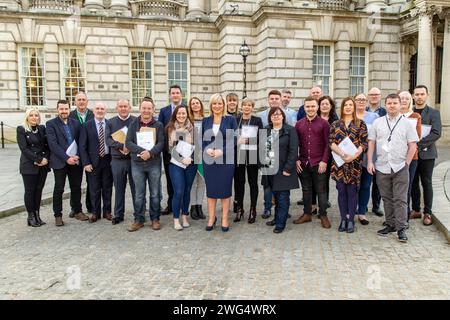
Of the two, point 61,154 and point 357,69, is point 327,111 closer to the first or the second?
point 61,154

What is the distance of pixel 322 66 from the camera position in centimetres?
2253

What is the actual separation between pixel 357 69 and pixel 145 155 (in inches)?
747

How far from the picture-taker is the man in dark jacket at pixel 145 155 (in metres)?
6.98

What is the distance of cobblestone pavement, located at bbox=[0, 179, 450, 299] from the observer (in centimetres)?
448

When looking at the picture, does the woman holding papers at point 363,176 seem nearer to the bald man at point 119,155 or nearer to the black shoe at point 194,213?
the black shoe at point 194,213

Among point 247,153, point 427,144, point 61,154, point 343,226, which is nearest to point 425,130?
point 427,144

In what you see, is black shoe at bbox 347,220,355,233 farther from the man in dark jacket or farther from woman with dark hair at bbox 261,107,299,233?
the man in dark jacket

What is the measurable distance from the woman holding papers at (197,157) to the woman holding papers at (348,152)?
Result: 220 cm

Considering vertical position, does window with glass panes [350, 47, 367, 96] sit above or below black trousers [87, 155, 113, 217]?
above

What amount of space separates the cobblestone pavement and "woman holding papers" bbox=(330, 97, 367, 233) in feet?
1.41

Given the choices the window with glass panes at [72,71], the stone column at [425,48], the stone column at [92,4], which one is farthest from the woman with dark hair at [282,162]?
the stone column at [92,4]

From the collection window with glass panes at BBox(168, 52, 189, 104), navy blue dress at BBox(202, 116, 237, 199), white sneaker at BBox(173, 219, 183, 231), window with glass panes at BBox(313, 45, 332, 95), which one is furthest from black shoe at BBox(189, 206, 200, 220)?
window with glass panes at BBox(168, 52, 189, 104)
